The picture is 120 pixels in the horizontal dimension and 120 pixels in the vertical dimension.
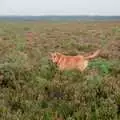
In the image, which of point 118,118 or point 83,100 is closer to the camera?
point 118,118

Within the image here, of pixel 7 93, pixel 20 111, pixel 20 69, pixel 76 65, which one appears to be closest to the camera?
pixel 20 111

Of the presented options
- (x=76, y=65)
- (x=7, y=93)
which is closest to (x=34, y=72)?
(x=76, y=65)

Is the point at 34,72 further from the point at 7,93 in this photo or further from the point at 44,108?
the point at 44,108

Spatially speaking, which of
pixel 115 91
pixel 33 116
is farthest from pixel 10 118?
pixel 115 91

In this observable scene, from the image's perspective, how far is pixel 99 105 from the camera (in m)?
6.31

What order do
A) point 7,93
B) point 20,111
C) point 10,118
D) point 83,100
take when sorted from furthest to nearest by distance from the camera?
point 7,93, point 83,100, point 20,111, point 10,118

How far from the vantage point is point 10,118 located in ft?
18.2

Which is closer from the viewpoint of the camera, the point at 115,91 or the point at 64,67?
the point at 115,91

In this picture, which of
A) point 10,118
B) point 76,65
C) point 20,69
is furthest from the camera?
point 76,65

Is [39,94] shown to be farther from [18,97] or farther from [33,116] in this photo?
[33,116]

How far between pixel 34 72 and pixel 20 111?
3615mm

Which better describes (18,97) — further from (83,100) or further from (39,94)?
(83,100)

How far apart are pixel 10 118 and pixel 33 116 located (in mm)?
377

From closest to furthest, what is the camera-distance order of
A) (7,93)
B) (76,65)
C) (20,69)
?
(7,93)
(20,69)
(76,65)
